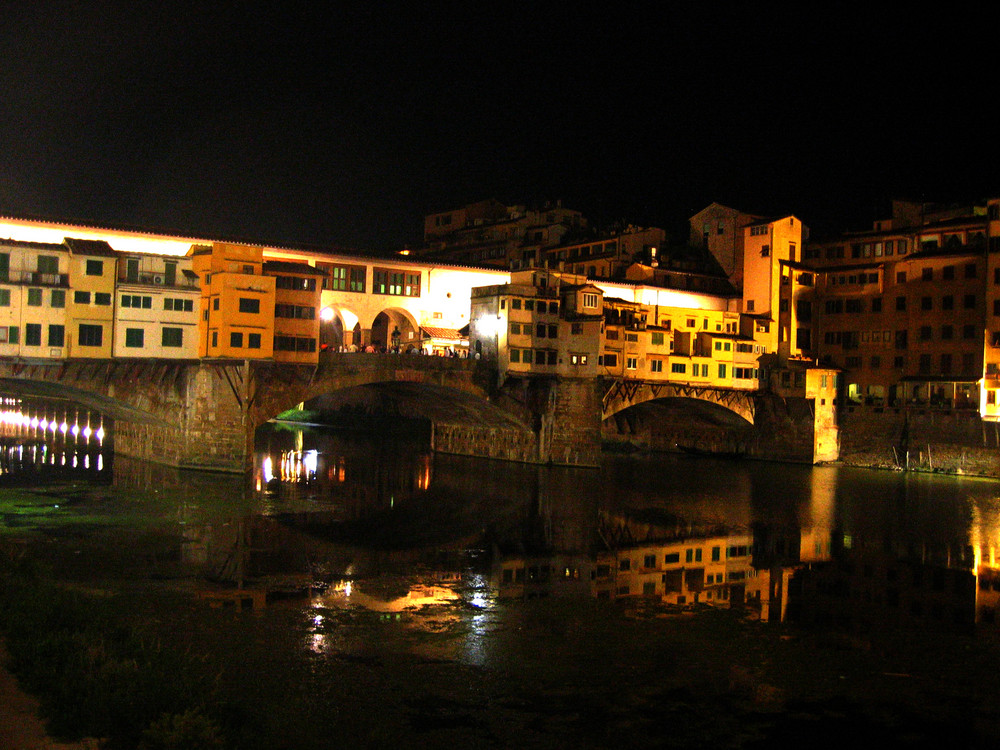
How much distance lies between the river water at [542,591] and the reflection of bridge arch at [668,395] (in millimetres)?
10154

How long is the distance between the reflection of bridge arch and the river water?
10.2 meters

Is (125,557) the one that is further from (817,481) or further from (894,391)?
(894,391)

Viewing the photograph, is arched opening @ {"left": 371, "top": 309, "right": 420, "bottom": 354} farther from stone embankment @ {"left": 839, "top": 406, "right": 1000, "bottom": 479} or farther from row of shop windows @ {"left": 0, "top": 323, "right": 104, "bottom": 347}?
stone embankment @ {"left": 839, "top": 406, "right": 1000, "bottom": 479}

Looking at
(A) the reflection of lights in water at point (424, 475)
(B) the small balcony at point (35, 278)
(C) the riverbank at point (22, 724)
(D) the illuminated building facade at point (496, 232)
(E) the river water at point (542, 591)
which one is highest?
(D) the illuminated building facade at point (496, 232)

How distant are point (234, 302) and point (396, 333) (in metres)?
17.1

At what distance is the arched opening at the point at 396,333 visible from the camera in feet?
171

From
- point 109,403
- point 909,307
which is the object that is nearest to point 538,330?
point 109,403

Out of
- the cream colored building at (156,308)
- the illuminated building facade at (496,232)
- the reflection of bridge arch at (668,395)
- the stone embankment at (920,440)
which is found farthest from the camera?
the illuminated building facade at (496,232)

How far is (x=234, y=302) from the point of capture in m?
38.9

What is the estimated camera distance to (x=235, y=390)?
128ft

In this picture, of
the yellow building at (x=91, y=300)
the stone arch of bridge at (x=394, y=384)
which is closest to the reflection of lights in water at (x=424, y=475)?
the stone arch of bridge at (x=394, y=384)

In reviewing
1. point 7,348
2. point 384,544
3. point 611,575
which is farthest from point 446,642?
point 7,348

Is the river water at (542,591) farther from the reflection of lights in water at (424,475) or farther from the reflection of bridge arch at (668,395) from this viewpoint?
the reflection of bridge arch at (668,395)

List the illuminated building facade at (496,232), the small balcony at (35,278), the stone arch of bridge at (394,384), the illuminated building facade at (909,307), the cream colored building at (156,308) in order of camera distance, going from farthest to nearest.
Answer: the illuminated building facade at (496,232) → the illuminated building facade at (909,307) → the stone arch of bridge at (394,384) → the cream colored building at (156,308) → the small balcony at (35,278)
